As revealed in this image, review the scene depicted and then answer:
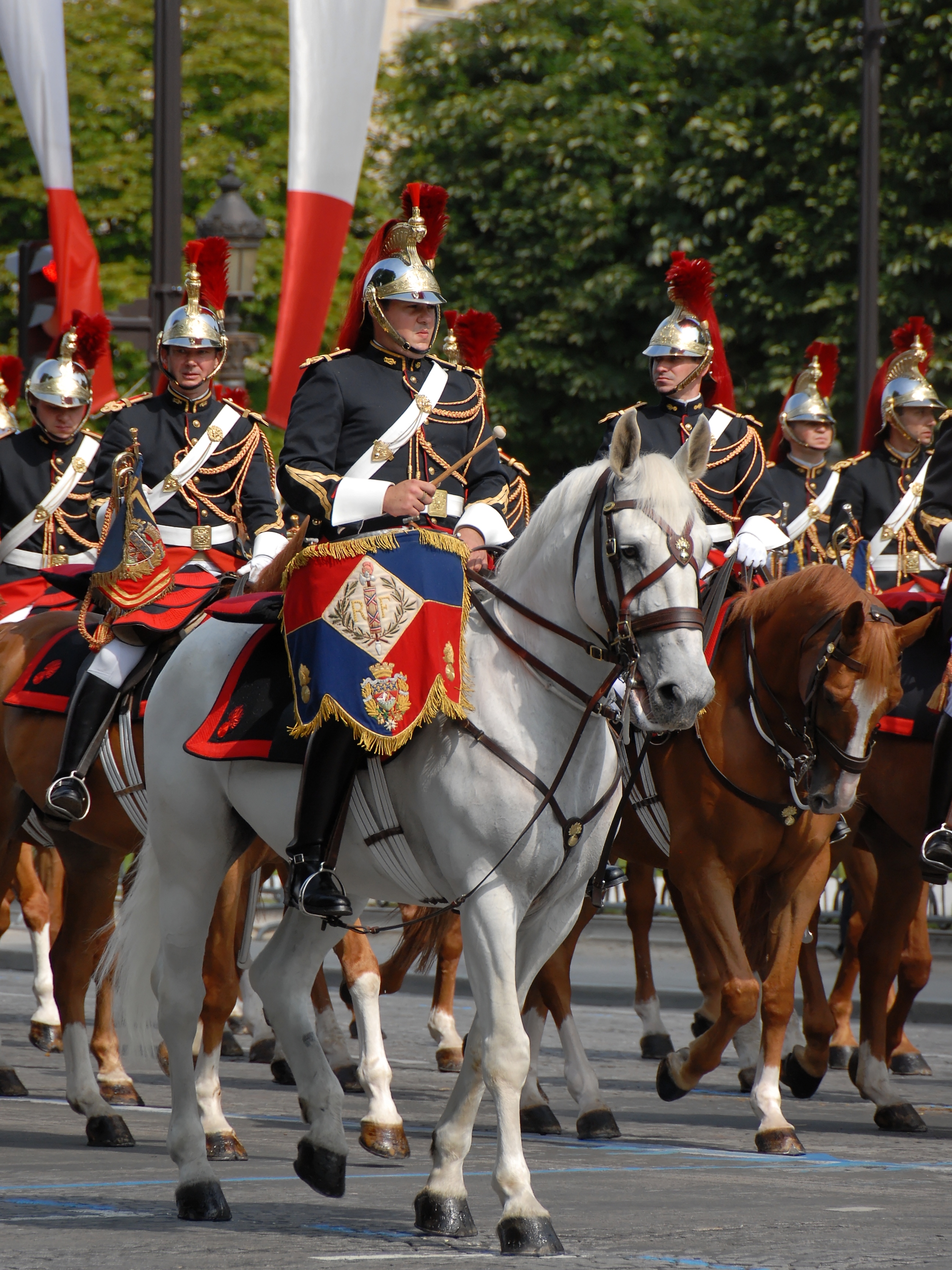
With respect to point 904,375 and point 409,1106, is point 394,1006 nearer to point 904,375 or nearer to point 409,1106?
point 409,1106

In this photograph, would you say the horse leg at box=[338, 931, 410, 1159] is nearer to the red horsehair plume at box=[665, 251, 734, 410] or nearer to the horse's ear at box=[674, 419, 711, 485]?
the horse's ear at box=[674, 419, 711, 485]

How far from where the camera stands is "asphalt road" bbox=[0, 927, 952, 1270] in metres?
6.02

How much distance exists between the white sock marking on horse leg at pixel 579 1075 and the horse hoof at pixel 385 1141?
36.8 inches

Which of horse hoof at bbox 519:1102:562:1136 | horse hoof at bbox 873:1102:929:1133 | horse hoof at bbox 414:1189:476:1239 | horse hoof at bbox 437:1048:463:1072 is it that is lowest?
horse hoof at bbox 437:1048:463:1072

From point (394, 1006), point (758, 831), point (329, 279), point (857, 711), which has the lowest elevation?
point (394, 1006)

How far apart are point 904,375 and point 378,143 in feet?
85.0

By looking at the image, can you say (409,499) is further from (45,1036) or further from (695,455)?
(45,1036)

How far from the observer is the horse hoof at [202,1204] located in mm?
6559

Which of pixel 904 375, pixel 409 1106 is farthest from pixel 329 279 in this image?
pixel 409 1106

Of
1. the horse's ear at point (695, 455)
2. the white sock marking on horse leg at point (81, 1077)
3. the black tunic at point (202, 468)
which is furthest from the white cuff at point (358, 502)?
the white sock marking on horse leg at point (81, 1077)

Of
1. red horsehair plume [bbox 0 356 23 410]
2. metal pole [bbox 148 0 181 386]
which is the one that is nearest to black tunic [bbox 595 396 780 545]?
metal pole [bbox 148 0 181 386]

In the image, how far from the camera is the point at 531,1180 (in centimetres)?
761

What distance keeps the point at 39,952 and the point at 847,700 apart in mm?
5877

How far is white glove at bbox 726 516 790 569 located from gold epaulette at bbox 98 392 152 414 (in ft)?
9.23
